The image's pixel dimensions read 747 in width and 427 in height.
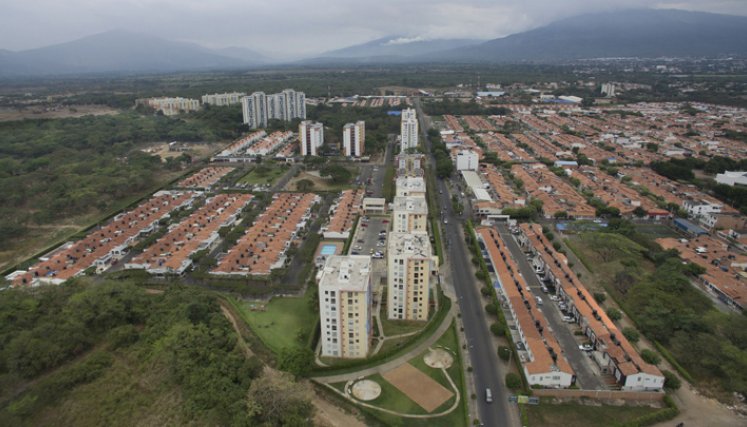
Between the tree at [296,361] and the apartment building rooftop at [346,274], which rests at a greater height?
the apartment building rooftop at [346,274]

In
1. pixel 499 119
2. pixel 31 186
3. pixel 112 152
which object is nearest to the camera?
pixel 31 186

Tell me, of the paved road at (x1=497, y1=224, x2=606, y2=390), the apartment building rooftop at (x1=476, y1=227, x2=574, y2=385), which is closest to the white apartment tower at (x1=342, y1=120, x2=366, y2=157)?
the apartment building rooftop at (x1=476, y1=227, x2=574, y2=385)

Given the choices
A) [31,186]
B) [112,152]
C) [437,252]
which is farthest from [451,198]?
[112,152]

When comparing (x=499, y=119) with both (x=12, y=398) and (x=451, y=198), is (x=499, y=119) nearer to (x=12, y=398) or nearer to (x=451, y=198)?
(x=451, y=198)

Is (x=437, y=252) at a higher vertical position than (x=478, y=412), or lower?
higher

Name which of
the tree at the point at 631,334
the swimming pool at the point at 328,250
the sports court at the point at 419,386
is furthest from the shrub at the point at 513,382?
the swimming pool at the point at 328,250

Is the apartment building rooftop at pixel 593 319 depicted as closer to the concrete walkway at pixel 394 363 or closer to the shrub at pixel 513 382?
the shrub at pixel 513 382
